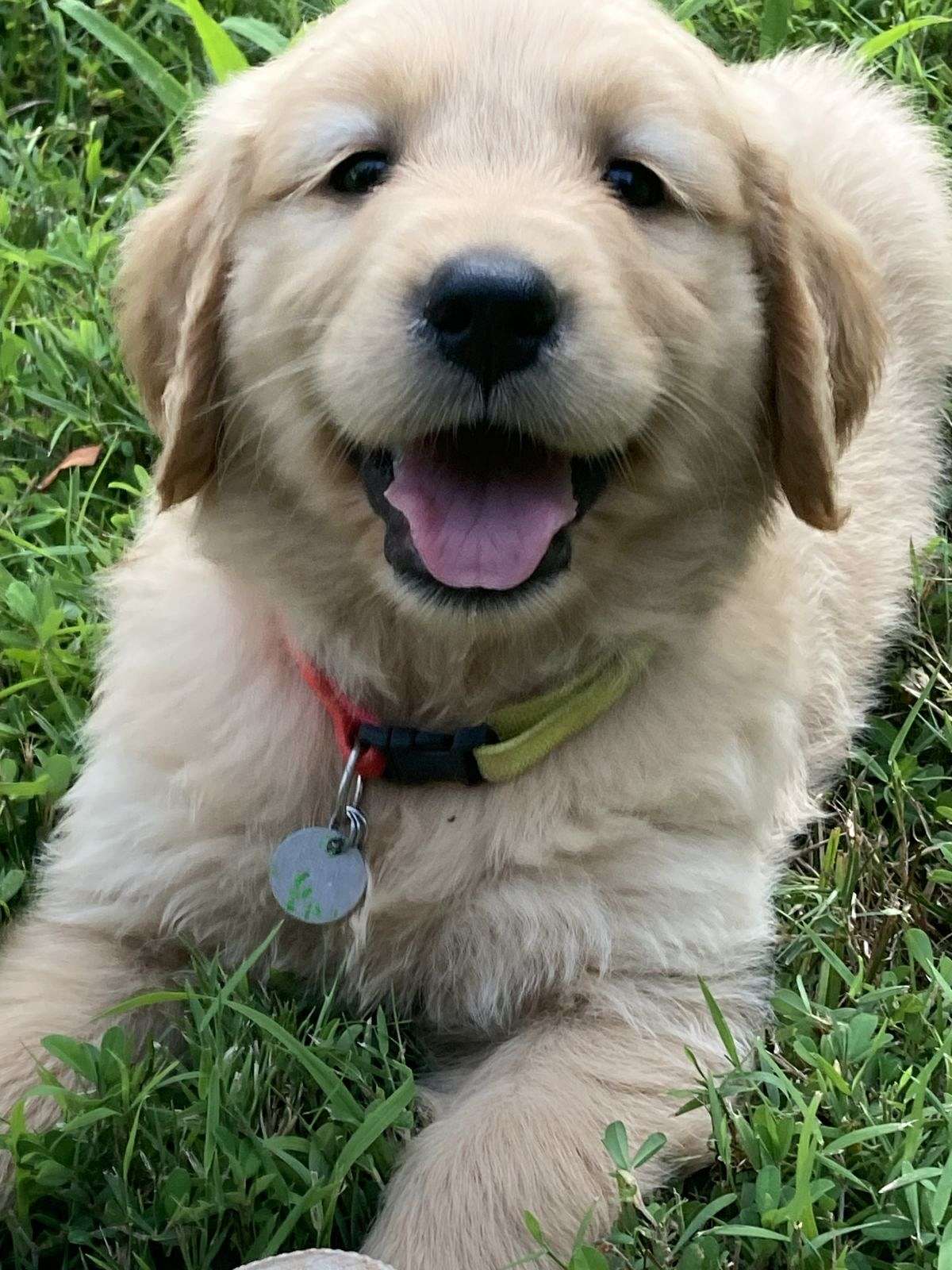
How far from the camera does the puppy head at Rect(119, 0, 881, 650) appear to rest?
210cm

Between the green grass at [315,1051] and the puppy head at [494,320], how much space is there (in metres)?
0.69

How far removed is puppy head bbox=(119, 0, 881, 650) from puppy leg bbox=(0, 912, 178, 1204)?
28.0 inches

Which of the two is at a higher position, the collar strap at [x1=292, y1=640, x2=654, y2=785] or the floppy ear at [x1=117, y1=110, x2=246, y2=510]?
the floppy ear at [x1=117, y1=110, x2=246, y2=510]

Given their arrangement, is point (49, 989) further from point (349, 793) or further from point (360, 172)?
point (360, 172)

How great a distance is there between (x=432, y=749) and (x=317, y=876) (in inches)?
10.6

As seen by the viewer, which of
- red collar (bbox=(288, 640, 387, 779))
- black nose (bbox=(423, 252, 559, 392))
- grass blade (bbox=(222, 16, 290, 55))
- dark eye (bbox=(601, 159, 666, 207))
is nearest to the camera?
black nose (bbox=(423, 252, 559, 392))

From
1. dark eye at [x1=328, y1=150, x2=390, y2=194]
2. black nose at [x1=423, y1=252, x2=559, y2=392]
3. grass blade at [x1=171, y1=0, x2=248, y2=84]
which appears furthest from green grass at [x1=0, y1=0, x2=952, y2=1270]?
dark eye at [x1=328, y1=150, x2=390, y2=194]

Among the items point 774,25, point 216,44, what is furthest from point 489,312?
point 774,25

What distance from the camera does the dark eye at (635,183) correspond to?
2330 millimetres

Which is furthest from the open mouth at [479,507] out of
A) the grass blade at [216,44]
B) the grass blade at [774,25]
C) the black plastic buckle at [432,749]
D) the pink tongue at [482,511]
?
the grass blade at [774,25]

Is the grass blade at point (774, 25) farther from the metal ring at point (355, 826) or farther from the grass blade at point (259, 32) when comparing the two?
the metal ring at point (355, 826)

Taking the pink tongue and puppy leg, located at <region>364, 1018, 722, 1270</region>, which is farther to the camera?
the pink tongue

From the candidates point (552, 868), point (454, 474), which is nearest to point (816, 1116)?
point (552, 868)

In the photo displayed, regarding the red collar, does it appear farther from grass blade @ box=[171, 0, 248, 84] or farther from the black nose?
grass blade @ box=[171, 0, 248, 84]
